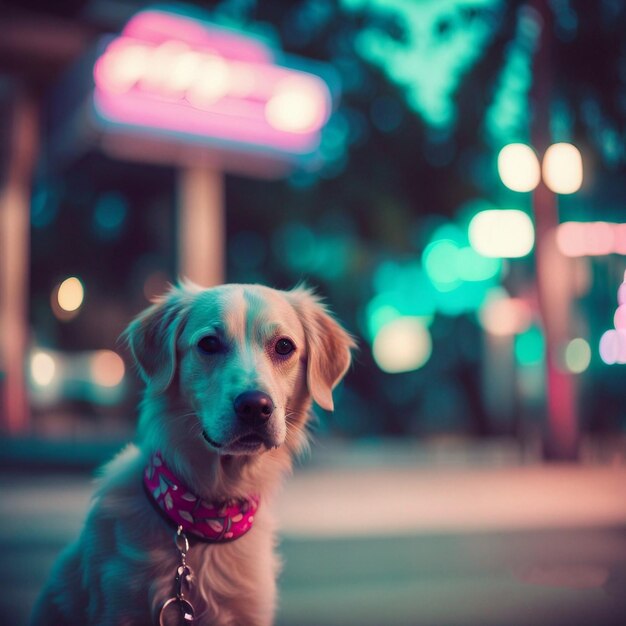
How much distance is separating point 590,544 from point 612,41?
4.67 m

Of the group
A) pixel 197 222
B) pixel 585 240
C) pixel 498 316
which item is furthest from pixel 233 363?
pixel 498 316

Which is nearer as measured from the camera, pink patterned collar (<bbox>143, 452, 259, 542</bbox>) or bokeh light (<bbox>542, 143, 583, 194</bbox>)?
pink patterned collar (<bbox>143, 452, 259, 542</bbox>)

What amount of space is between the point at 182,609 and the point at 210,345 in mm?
932

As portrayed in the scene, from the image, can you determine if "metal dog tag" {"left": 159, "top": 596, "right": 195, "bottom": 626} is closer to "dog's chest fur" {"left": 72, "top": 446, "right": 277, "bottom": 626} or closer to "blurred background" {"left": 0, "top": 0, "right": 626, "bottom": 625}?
"dog's chest fur" {"left": 72, "top": 446, "right": 277, "bottom": 626}

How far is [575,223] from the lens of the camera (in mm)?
12578

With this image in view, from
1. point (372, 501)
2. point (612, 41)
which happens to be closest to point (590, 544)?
point (372, 501)

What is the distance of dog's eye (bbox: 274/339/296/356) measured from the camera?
2.92m

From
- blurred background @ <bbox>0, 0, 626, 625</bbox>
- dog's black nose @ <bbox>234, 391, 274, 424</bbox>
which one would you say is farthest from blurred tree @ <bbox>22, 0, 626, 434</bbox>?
dog's black nose @ <bbox>234, 391, 274, 424</bbox>

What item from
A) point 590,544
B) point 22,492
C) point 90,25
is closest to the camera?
point 590,544

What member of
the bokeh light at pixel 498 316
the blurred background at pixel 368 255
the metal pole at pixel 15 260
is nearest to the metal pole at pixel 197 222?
the blurred background at pixel 368 255

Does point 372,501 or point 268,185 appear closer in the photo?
point 372,501

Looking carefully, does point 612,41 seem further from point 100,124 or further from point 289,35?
point 100,124

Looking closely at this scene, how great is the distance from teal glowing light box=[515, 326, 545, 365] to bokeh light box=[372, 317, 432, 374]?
83.5 inches

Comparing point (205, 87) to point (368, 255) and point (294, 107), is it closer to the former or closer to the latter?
point (294, 107)
